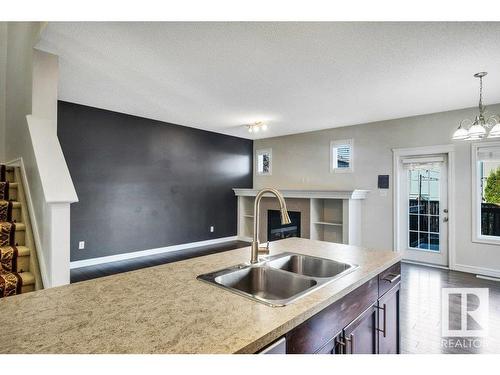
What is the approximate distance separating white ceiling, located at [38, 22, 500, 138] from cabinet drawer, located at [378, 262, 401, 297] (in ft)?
5.96

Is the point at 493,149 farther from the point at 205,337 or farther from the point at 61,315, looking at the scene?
the point at 61,315

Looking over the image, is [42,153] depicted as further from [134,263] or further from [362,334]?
[134,263]

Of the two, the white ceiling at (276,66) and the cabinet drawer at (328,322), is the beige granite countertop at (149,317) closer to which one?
the cabinet drawer at (328,322)

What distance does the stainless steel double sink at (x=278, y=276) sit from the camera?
1.32 meters

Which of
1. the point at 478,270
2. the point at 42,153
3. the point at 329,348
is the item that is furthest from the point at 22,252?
the point at 478,270

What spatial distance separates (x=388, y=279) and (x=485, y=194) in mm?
3768

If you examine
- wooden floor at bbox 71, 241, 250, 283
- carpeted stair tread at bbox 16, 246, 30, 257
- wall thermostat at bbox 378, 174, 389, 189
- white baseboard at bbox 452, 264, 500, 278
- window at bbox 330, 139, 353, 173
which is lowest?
wooden floor at bbox 71, 241, 250, 283

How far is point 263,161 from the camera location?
7.25m

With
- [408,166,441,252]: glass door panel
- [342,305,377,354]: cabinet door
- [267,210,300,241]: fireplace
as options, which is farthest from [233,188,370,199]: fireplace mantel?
[342,305,377,354]: cabinet door

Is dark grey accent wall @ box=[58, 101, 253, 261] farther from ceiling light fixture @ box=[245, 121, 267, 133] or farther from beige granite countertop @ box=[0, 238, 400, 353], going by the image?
beige granite countertop @ box=[0, 238, 400, 353]

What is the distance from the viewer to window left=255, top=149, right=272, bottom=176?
7039 millimetres

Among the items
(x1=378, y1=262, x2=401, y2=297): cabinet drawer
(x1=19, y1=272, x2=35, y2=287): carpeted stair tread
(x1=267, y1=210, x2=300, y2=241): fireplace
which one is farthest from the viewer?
(x1=267, y1=210, x2=300, y2=241): fireplace

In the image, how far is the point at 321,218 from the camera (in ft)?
19.5
